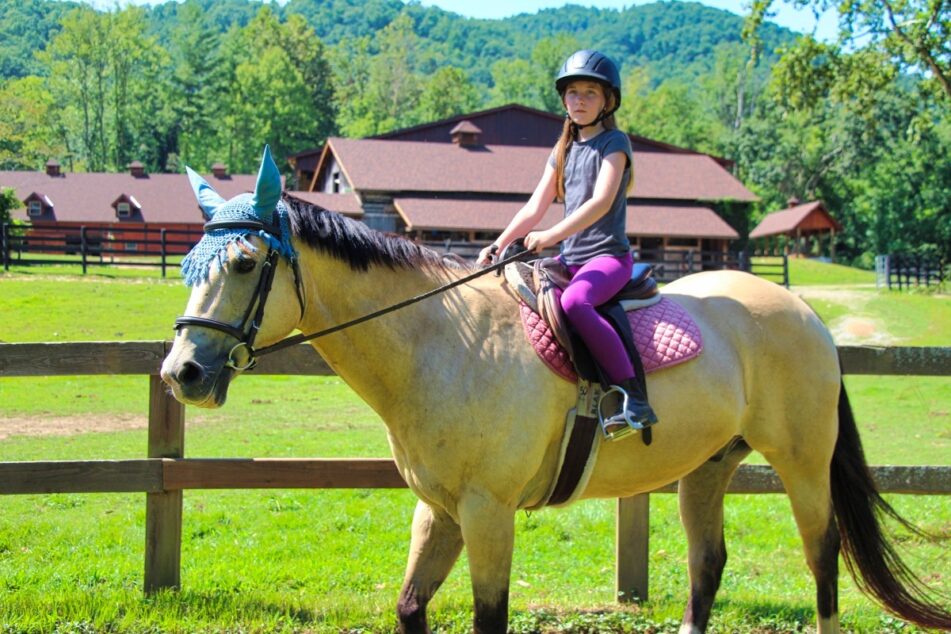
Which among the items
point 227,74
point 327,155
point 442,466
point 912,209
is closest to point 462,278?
point 442,466

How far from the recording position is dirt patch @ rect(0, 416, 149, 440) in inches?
413

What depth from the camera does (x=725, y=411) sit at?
4355 millimetres

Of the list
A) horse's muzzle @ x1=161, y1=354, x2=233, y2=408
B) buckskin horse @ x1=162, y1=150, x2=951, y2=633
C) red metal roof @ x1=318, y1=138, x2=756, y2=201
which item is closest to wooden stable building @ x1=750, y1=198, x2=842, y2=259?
red metal roof @ x1=318, y1=138, x2=756, y2=201

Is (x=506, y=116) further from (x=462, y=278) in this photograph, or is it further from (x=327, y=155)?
(x=462, y=278)

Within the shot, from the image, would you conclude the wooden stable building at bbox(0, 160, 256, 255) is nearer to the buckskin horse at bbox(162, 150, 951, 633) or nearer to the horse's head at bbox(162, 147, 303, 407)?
the buckskin horse at bbox(162, 150, 951, 633)

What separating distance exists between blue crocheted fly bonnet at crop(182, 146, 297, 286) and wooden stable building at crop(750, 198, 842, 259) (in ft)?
200

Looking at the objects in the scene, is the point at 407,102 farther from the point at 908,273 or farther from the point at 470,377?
the point at 470,377

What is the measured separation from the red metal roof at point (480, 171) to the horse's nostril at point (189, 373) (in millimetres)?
39326

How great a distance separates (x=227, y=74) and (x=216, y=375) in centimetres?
8758

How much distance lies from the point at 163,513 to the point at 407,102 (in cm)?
9247

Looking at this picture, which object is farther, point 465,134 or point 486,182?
point 465,134

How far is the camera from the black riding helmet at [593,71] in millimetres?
4090

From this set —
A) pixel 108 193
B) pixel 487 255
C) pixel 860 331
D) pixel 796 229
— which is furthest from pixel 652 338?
pixel 108 193

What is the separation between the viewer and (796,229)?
206ft
